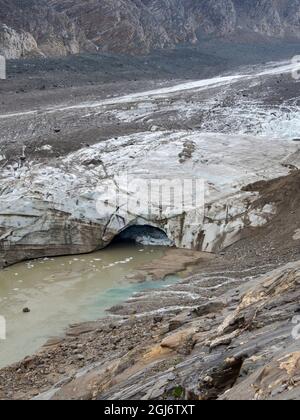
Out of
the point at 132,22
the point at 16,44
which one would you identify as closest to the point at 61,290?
the point at 16,44

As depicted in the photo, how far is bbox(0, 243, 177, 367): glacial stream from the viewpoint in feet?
38.8

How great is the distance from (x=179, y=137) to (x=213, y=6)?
62.1 metres

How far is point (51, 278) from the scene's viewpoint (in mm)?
15188

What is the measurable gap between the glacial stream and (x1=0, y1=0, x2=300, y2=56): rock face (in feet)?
94.9

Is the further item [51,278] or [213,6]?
[213,6]

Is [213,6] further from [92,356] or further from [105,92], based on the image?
[92,356]

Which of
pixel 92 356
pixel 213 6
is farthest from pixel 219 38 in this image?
pixel 92 356

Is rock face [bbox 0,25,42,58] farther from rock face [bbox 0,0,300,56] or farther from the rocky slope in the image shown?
the rocky slope

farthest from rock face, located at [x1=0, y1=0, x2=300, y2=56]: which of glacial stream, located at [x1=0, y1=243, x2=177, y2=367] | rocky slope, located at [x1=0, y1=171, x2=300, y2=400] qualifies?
rocky slope, located at [x1=0, y1=171, x2=300, y2=400]

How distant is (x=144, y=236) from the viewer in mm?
17812

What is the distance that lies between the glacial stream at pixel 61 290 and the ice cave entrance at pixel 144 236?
36cm

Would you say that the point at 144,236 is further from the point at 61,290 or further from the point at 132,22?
the point at 132,22

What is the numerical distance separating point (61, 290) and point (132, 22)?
45973 millimetres

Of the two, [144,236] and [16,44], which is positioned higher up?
[16,44]
